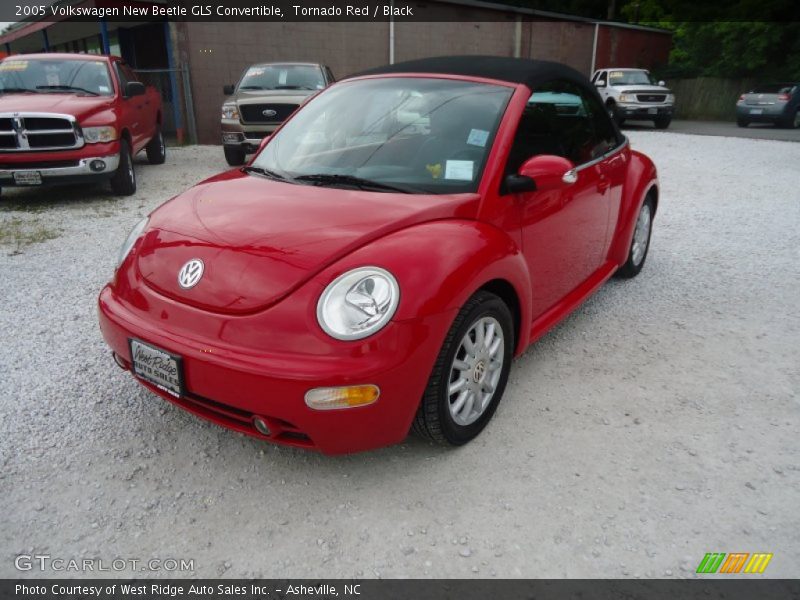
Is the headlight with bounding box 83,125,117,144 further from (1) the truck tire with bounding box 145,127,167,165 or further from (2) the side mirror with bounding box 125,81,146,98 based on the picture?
(1) the truck tire with bounding box 145,127,167,165

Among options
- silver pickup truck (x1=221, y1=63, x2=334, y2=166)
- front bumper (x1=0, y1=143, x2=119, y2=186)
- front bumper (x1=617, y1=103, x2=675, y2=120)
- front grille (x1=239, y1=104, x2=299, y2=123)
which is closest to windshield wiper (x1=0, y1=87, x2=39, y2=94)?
front bumper (x1=0, y1=143, x2=119, y2=186)

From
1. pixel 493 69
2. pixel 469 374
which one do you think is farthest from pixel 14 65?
pixel 469 374

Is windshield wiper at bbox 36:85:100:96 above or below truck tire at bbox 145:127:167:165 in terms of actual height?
above

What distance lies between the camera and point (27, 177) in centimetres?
682

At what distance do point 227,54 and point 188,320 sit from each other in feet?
45.1

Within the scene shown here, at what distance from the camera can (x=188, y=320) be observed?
2.25 m

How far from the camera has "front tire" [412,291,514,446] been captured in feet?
7.71

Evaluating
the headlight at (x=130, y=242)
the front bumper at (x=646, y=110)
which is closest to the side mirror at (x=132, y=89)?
the headlight at (x=130, y=242)

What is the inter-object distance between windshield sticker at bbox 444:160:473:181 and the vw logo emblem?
1.16 meters

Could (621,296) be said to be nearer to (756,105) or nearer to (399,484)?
(399,484)

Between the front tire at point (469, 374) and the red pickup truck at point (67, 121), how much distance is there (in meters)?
6.29

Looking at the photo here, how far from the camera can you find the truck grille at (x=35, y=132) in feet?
22.0

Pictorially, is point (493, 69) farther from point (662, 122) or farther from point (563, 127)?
point (662, 122)

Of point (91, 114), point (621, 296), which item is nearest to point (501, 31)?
point (91, 114)
